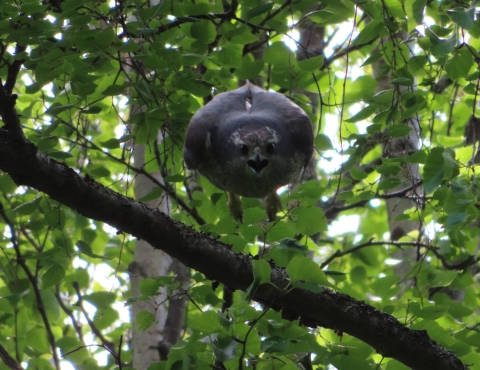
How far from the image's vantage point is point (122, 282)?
5.68 m

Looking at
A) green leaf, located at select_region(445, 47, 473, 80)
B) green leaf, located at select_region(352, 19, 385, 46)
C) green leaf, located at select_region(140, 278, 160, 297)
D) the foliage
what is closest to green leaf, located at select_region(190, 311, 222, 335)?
the foliage

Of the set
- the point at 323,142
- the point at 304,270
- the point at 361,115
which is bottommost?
the point at 304,270

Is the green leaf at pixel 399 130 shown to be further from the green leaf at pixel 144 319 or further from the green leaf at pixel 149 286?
the green leaf at pixel 144 319

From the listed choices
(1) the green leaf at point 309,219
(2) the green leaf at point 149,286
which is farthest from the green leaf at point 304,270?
(2) the green leaf at point 149,286

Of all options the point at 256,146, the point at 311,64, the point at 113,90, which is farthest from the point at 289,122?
the point at 113,90

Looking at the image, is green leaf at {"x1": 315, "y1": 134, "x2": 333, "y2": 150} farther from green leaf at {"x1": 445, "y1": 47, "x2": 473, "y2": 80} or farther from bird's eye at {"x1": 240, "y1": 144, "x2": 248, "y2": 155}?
green leaf at {"x1": 445, "y1": 47, "x2": 473, "y2": 80}

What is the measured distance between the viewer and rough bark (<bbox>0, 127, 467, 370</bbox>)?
2.50 meters

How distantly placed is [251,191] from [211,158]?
0.34 metres

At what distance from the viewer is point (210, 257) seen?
9.02 ft

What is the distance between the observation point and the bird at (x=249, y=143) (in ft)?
12.4

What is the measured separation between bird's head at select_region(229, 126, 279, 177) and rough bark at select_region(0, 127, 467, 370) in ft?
3.29

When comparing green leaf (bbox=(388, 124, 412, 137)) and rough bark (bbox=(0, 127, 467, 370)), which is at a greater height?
green leaf (bbox=(388, 124, 412, 137))

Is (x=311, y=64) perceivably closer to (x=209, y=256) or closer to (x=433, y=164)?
(x=433, y=164)

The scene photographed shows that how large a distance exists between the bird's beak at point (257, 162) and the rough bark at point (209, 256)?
0.98 m
